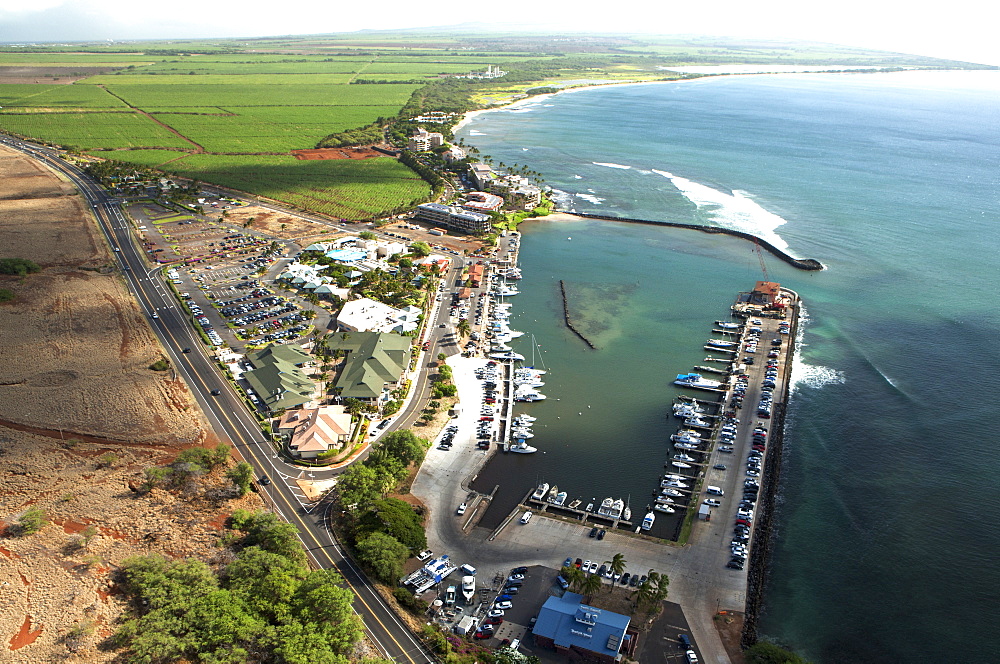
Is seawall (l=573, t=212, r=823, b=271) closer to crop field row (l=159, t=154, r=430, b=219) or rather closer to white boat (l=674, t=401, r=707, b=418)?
crop field row (l=159, t=154, r=430, b=219)

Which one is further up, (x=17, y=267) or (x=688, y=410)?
(x=17, y=267)

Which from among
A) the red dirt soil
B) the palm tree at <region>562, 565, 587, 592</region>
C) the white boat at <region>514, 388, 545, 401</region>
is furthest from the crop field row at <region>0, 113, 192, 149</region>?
the palm tree at <region>562, 565, 587, 592</region>

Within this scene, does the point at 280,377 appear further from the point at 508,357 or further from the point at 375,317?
the point at 508,357

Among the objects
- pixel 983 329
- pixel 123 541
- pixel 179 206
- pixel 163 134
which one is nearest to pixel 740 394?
pixel 983 329

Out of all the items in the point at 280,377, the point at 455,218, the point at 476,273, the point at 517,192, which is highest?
the point at 517,192

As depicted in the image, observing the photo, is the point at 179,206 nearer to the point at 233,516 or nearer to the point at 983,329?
the point at 233,516

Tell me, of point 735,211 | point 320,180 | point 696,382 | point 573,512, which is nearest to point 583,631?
point 573,512
